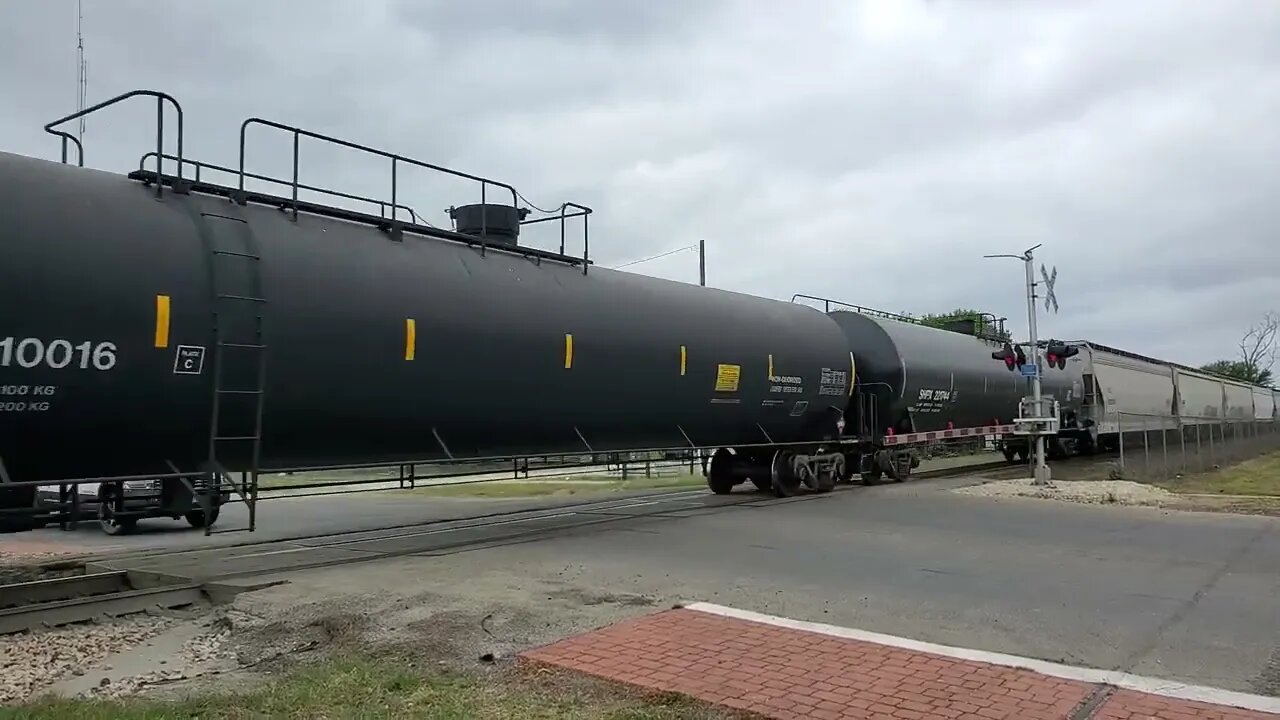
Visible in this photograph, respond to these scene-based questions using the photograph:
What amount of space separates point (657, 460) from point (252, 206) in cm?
737

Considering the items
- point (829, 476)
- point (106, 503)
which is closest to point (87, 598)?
point (106, 503)

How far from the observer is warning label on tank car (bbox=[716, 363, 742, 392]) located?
48.0 feet

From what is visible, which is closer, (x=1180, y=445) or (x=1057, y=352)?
(x=1057, y=352)

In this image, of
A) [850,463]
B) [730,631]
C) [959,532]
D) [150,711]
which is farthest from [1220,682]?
[850,463]

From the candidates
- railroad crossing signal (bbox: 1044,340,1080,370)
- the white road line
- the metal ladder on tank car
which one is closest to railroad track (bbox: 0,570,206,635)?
the metal ladder on tank car

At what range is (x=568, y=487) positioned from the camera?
77.9ft

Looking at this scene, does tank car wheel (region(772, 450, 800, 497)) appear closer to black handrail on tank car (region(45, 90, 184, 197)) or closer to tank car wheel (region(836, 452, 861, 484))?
tank car wheel (region(836, 452, 861, 484))

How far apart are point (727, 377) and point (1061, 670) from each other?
942 centimetres

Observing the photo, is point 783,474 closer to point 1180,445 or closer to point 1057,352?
point 1057,352

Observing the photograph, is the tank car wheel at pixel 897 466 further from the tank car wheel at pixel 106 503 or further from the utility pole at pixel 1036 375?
the tank car wheel at pixel 106 503

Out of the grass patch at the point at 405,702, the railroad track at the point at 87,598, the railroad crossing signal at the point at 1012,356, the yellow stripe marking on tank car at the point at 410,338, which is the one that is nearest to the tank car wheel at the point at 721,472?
the railroad crossing signal at the point at 1012,356

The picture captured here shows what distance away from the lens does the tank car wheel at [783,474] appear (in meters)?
17.9

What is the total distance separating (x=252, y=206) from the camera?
9289 millimetres

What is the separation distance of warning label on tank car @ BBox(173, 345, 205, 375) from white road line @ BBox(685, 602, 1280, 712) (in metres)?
5.18
